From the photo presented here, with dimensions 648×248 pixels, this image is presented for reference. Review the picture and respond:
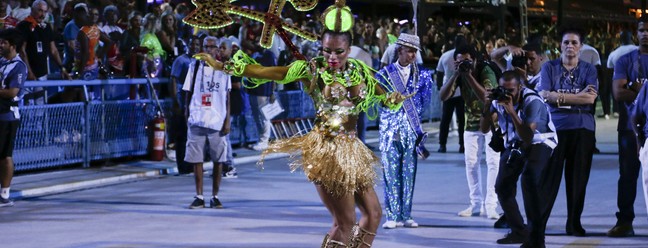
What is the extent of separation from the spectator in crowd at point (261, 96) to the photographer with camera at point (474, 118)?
6437 millimetres

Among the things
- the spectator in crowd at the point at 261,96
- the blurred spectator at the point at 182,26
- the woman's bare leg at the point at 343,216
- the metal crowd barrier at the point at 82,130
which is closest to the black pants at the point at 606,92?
the spectator in crowd at the point at 261,96

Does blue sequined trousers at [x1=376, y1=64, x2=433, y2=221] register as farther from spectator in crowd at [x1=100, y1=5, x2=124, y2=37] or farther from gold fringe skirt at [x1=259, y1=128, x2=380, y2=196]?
spectator in crowd at [x1=100, y1=5, x2=124, y2=37]

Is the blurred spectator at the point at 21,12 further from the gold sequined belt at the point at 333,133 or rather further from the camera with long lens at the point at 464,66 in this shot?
the gold sequined belt at the point at 333,133

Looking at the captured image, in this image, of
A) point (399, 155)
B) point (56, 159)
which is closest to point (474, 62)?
point (399, 155)

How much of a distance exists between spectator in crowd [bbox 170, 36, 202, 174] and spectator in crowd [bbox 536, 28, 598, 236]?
5649 mm

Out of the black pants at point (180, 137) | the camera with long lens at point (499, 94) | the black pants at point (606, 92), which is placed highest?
the camera with long lens at point (499, 94)

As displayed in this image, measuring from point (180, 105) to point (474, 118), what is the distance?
15.6 feet

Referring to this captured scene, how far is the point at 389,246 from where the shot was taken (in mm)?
9766

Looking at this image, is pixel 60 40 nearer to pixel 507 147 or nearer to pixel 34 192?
pixel 34 192

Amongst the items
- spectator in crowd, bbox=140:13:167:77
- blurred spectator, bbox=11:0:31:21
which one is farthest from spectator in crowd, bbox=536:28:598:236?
blurred spectator, bbox=11:0:31:21

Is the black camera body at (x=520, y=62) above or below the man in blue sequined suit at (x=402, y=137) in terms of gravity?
above

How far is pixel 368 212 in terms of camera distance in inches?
307

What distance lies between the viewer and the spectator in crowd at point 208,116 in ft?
40.6

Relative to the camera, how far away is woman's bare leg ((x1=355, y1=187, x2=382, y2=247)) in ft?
25.3
